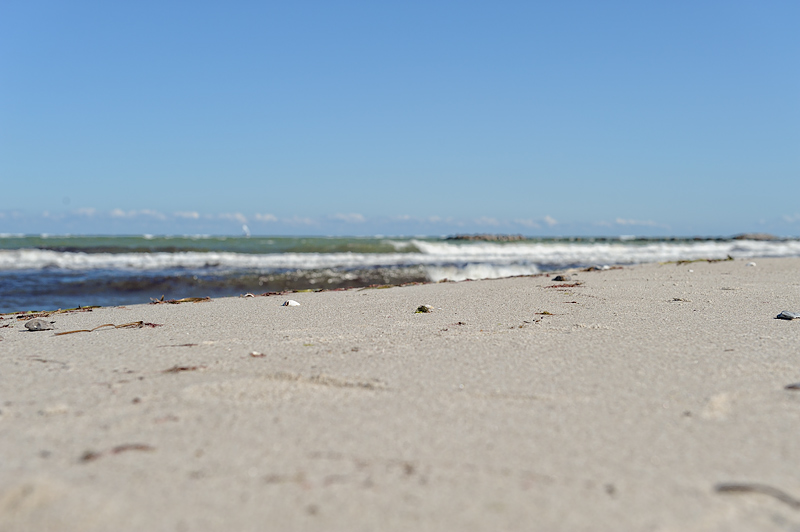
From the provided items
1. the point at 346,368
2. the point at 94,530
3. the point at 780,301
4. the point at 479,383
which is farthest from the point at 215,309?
the point at 780,301

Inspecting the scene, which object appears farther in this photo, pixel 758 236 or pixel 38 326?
pixel 758 236

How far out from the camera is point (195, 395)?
207 cm

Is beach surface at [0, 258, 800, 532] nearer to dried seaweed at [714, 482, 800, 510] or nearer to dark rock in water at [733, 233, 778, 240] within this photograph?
dried seaweed at [714, 482, 800, 510]

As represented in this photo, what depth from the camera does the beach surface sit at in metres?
1.30

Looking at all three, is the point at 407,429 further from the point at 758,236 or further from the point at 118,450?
the point at 758,236

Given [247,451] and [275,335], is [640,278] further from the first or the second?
[247,451]

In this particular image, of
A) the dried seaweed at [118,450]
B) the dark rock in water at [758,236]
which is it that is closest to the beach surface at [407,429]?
the dried seaweed at [118,450]

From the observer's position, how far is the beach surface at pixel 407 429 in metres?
1.30

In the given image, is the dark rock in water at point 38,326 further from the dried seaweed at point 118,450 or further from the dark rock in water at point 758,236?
the dark rock in water at point 758,236

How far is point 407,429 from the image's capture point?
1.76 metres

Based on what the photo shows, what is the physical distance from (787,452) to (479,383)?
1047 millimetres

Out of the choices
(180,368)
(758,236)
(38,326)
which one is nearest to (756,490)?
(180,368)

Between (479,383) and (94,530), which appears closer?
(94,530)

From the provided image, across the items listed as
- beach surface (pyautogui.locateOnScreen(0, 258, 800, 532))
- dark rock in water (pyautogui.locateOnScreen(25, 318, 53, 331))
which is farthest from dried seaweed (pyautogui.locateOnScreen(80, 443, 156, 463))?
dark rock in water (pyautogui.locateOnScreen(25, 318, 53, 331))
